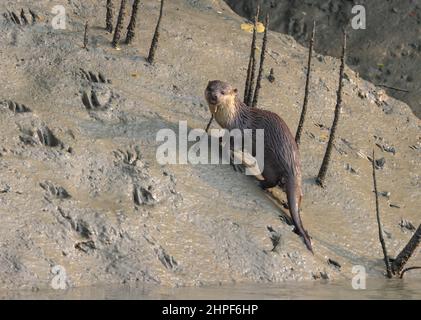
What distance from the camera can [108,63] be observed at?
480 inches

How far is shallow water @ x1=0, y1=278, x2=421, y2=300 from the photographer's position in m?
8.94

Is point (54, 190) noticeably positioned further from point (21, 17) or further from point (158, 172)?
point (21, 17)

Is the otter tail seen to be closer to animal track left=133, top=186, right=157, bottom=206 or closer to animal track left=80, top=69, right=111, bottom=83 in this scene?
animal track left=133, top=186, right=157, bottom=206

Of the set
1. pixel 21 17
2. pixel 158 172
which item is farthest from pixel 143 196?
pixel 21 17

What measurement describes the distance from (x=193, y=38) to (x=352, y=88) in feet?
7.53

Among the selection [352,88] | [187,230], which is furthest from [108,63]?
[352,88]

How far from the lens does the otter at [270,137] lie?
11.2 m

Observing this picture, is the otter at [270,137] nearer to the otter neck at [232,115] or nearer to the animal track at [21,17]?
the otter neck at [232,115]

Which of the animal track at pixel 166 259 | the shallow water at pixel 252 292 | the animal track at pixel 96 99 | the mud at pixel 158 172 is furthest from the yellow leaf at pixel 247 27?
the animal track at pixel 166 259

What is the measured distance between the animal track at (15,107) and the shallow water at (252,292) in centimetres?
243

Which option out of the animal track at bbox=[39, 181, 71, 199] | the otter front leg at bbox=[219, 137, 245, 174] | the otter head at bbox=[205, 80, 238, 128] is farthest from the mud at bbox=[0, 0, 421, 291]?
the otter head at bbox=[205, 80, 238, 128]

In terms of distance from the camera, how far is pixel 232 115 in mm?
11617
